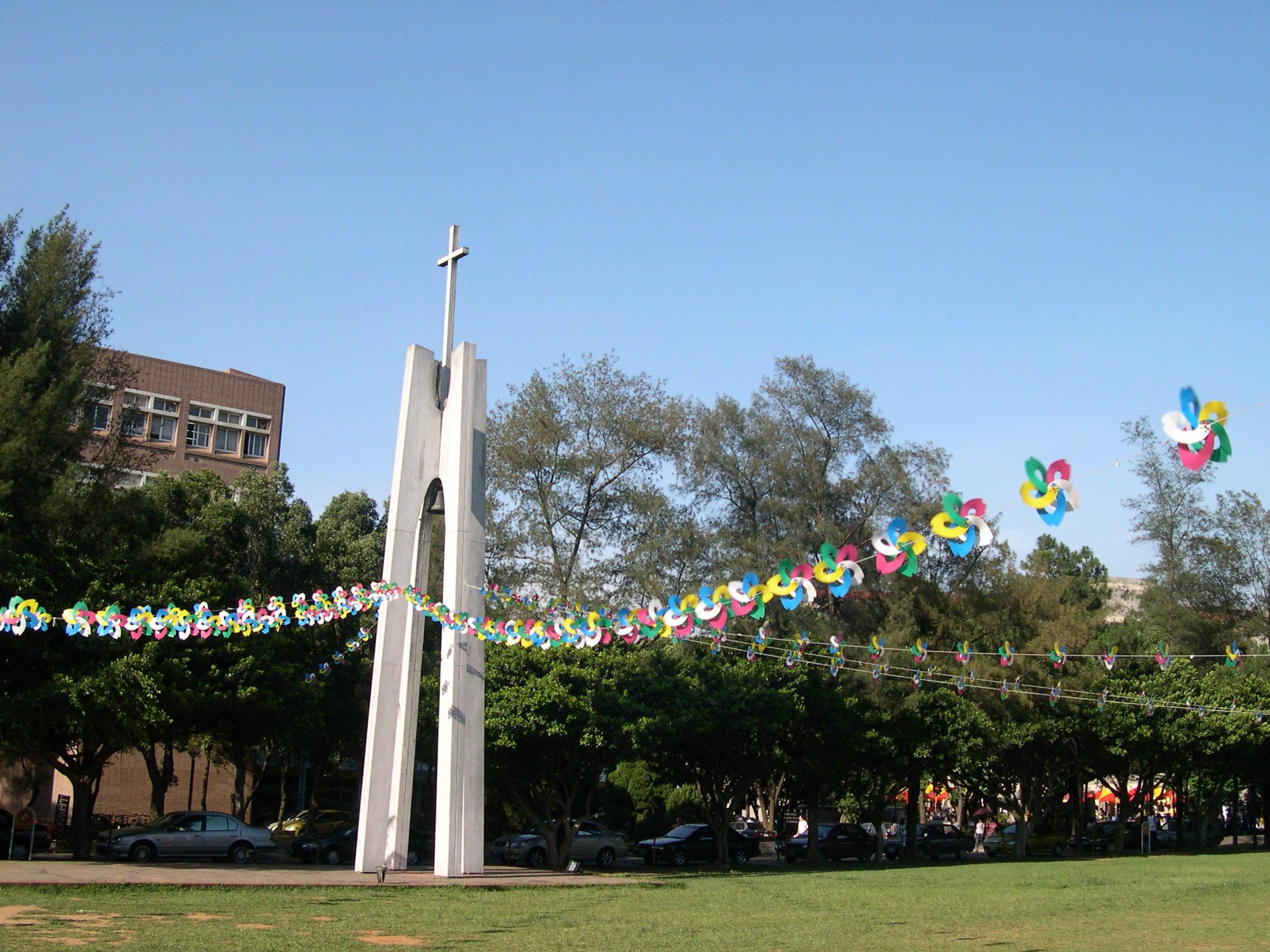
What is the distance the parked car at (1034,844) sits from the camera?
39.5 m

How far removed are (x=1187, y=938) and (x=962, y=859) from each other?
85.7 ft

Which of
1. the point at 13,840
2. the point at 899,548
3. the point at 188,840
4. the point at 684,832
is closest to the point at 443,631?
the point at 188,840

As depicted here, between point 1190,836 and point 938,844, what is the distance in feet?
71.8

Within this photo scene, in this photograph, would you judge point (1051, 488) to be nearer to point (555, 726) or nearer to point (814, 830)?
point (555, 726)

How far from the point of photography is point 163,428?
50688mm

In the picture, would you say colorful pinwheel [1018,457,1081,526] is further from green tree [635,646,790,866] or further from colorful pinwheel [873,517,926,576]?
green tree [635,646,790,866]

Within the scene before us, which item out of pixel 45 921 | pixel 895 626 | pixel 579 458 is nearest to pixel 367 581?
pixel 579 458

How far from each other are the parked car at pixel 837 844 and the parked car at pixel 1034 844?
19.6 feet

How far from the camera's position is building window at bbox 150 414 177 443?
50188 mm

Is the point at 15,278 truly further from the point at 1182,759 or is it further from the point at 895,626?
the point at 1182,759

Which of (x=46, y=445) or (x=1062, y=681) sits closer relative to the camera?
(x=46, y=445)

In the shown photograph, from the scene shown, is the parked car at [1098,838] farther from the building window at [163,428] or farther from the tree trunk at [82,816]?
the building window at [163,428]

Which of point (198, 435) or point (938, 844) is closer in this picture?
point (938, 844)

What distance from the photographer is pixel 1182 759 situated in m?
37.9
